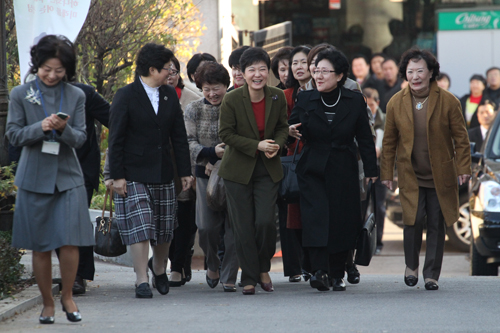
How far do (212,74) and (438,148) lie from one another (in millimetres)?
1938

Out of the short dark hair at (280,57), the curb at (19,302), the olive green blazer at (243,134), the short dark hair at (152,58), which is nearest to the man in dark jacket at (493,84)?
the short dark hair at (280,57)

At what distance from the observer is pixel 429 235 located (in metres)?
6.90

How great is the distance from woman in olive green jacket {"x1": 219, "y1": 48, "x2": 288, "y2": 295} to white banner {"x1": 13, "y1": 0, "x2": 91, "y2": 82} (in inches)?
68.8

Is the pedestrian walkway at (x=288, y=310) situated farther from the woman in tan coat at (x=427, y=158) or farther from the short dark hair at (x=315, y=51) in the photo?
the short dark hair at (x=315, y=51)

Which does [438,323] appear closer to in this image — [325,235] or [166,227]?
[325,235]

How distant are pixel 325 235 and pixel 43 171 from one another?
7.85ft

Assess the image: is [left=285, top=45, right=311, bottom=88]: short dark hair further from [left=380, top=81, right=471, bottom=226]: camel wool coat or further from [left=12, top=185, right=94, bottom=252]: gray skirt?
[left=12, top=185, right=94, bottom=252]: gray skirt

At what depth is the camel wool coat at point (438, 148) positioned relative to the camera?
267 inches

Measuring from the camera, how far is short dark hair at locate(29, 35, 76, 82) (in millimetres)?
5129

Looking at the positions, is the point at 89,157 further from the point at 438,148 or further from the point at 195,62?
the point at 438,148

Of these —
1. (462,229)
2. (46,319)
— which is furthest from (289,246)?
(462,229)

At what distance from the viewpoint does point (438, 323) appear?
210 inches

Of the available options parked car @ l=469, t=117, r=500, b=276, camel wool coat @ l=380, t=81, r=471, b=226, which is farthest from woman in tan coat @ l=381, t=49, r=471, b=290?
parked car @ l=469, t=117, r=500, b=276

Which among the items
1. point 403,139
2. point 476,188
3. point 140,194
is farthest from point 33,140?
point 476,188
